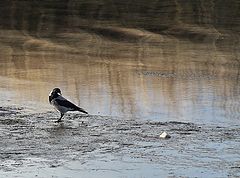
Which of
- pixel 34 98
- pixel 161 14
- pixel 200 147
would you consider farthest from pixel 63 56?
pixel 161 14

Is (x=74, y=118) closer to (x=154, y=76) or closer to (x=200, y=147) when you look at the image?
(x=200, y=147)

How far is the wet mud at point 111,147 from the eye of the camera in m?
8.65

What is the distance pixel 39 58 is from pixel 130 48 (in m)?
3.16

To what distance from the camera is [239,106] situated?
42.1 feet

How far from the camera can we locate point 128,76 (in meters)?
15.6

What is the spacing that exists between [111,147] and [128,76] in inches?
237

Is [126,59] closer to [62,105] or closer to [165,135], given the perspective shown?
[62,105]

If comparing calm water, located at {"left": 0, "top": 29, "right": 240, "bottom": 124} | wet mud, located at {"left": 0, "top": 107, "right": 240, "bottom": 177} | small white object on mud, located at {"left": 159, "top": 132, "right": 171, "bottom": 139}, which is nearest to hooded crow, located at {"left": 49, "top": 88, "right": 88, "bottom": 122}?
wet mud, located at {"left": 0, "top": 107, "right": 240, "bottom": 177}

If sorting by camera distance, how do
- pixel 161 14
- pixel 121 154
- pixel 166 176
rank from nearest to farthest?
pixel 166 176
pixel 121 154
pixel 161 14

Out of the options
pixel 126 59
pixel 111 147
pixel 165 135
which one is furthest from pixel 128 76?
pixel 111 147

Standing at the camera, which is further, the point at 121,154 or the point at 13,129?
the point at 13,129

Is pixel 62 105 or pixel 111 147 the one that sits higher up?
pixel 62 105

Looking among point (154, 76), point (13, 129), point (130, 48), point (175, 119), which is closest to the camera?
point (13, 129)

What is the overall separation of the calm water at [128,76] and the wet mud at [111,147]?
680 millimetres
